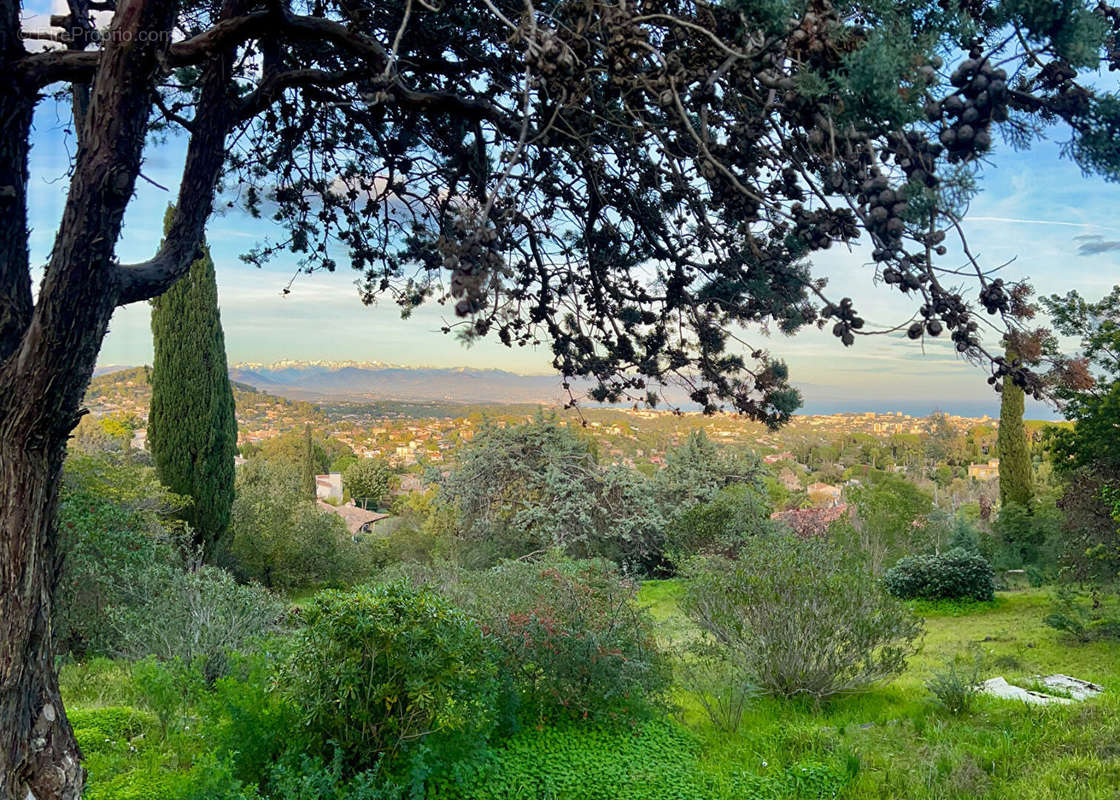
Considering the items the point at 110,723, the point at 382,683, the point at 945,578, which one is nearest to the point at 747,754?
the point at 382,683

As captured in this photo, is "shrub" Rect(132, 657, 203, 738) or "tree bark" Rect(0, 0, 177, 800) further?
"shrub" Rect(132, 657, 203, 738)

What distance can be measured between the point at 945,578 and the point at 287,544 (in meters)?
13.4

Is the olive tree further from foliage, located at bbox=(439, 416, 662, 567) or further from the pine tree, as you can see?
foliage, located at bbox=(439, 416, 662, 567)

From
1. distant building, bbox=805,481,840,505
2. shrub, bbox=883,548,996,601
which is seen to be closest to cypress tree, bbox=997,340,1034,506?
shrub, bbox=883,548,996,601

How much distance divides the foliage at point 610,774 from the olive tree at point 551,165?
2370 mm

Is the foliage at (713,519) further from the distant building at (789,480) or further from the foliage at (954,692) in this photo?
the distant building at (789,480)

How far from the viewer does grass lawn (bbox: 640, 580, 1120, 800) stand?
15.9 ft

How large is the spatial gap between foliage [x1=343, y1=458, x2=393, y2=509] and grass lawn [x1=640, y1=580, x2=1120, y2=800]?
21.0 m

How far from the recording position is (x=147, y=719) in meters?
5.44

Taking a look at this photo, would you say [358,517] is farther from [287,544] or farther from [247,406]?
[287,544]

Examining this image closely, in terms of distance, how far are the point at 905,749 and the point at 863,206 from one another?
17.4ft

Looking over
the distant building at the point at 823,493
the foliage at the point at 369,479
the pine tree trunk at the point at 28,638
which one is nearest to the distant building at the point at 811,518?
the distant building at the point at 823,493

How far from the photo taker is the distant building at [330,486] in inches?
1027

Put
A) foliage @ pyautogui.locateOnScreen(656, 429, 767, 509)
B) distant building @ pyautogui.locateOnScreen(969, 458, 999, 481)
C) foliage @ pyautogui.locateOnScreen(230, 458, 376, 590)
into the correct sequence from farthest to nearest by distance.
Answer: distant building @ pyautogui.locateOnScreen(969, 458, 999, 481)
foliage @ pyautogui.locateOnScreen(656, 429, 767, 509)
foliage @ pyautogui.locateOnScreen(230, 458, 376, 590)
